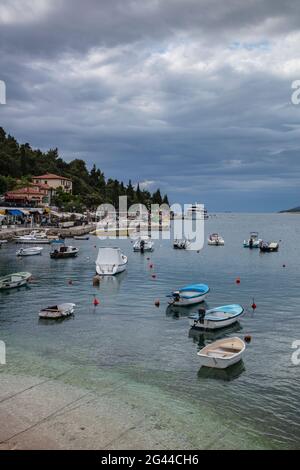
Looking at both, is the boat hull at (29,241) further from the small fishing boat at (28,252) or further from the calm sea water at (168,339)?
the calm sea water at (168,339)

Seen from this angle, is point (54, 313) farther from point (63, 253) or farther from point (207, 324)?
point (63, 253)

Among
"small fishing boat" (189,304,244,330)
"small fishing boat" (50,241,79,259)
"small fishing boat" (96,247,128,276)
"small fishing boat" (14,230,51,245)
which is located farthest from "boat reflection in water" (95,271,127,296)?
"small fishing boat" (14,230,51,245)

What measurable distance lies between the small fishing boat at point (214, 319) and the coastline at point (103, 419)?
1091 cm

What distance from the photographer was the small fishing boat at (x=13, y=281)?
4576 centimetres

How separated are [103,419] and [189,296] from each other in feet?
75.5

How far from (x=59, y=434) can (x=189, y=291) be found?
86.7 ft

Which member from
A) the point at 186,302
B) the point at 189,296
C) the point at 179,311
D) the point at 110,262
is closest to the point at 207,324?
the point at 179,311

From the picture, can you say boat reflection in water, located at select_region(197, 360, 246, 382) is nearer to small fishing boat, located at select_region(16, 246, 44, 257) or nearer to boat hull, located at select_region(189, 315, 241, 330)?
boat hull, located at select_region(189, 315, 241, 330)

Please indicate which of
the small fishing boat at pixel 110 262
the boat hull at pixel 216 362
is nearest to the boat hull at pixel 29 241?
the small fishing boat at pixel 110 262

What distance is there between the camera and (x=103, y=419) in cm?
1709

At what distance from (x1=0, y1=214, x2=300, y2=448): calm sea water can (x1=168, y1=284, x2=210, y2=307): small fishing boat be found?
1.04 metres

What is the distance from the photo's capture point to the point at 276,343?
2827cm

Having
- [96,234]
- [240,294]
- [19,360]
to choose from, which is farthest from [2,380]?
[96,234]
